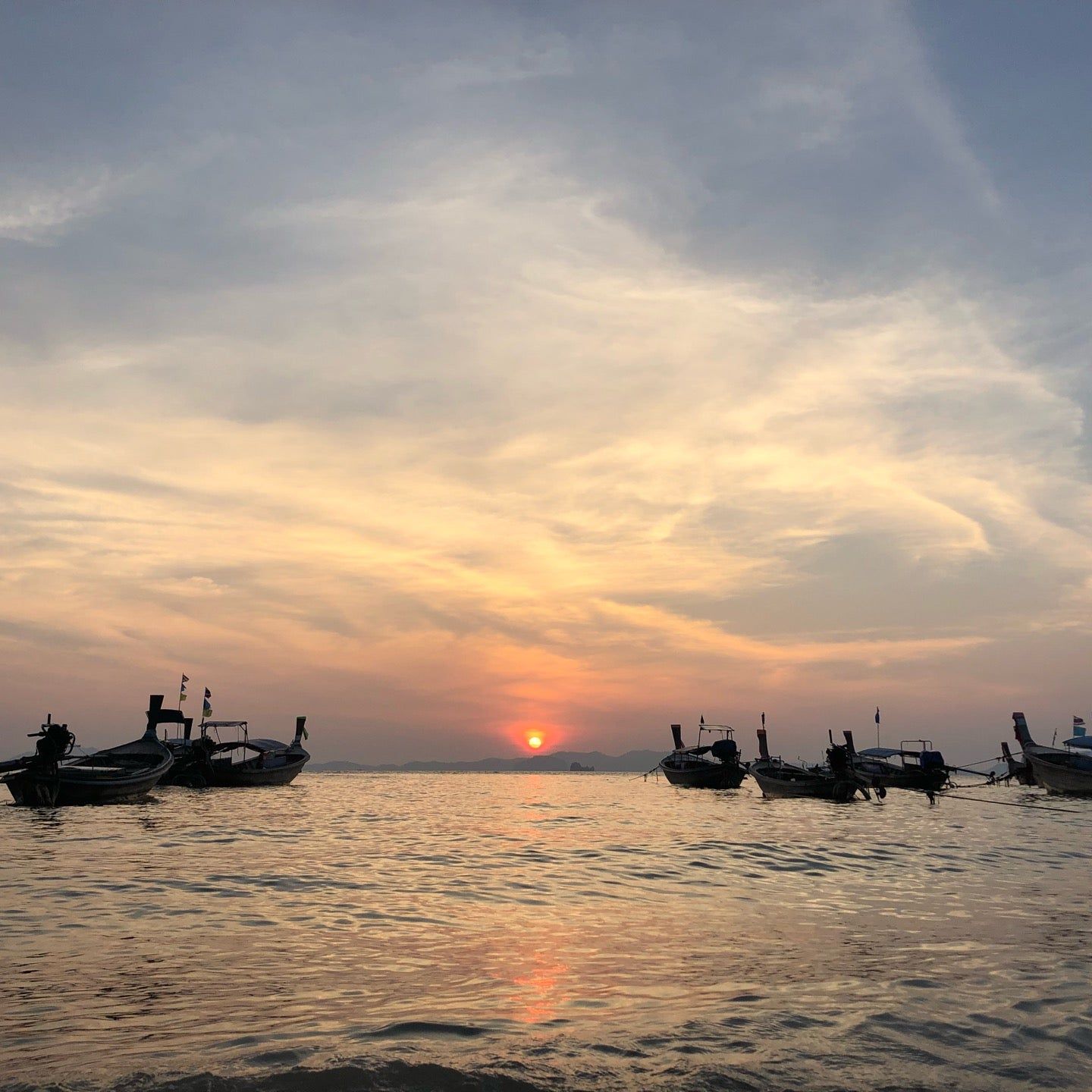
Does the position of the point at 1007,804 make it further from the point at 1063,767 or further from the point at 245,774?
the point at 245,774

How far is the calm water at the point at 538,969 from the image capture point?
24.7 feet

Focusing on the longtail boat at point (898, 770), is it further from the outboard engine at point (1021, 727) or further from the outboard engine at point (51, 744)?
the outboard engine at point (51, 744)

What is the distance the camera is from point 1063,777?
70.2m

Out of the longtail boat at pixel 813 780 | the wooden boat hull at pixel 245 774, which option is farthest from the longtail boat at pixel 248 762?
the longtail boat at pixel 813 780

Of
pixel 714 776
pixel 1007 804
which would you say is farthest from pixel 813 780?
pixel 714 776

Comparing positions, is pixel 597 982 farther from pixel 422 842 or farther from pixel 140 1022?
pixel 422 842

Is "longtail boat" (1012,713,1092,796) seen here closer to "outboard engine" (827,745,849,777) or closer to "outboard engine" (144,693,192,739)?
"outboard engine" (827,745,849,777)

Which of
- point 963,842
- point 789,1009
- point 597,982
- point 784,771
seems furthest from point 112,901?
point 784,771

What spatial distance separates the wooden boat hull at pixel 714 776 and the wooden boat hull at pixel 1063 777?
24606 millimetres

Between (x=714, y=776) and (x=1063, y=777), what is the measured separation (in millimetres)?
29370

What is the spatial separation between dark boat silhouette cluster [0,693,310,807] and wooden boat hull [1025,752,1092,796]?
67.8 metres

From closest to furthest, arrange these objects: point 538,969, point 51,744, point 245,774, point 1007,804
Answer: point 538,969, point 51,744, point 1007,804, point 245,774

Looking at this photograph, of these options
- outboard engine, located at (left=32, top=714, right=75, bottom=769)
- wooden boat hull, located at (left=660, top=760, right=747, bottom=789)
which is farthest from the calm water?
wooden boat hull, located at (left=660, top=760, right=747, bottom=789)

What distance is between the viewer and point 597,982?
1076cm
